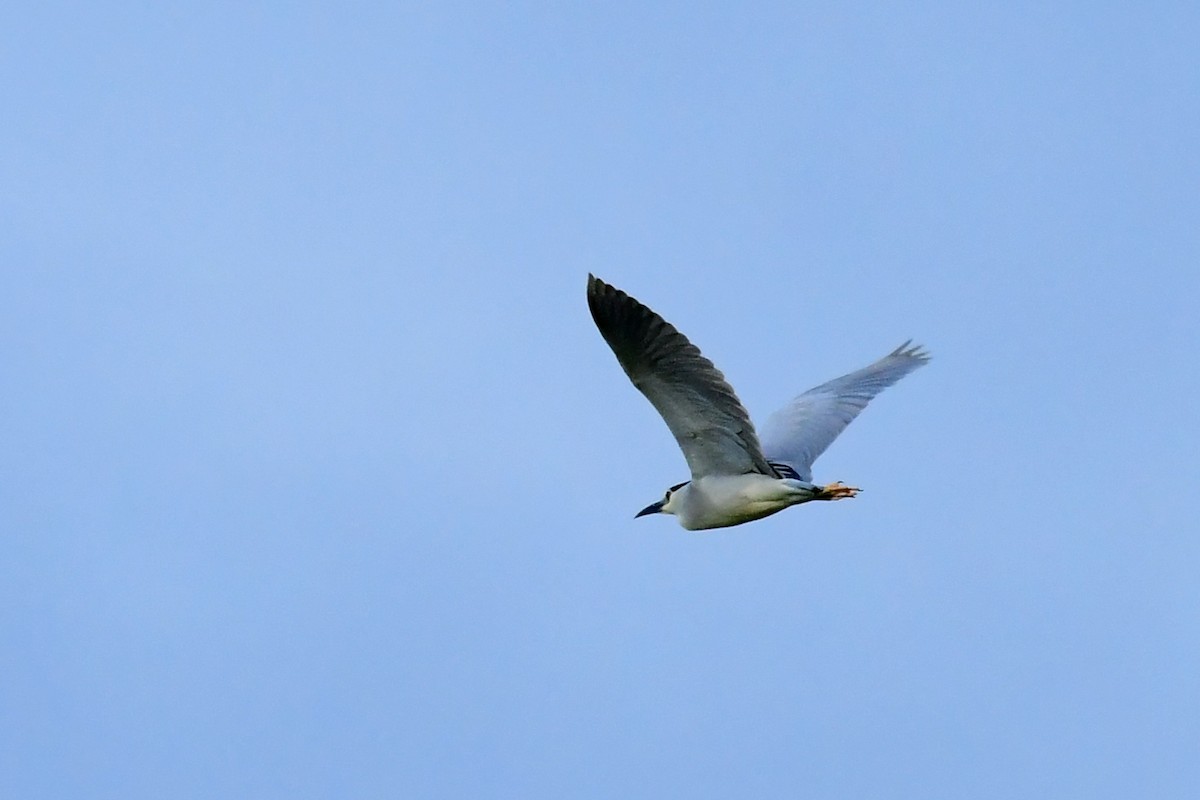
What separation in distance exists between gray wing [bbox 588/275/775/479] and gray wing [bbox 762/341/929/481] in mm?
1560

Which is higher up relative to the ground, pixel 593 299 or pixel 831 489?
pixel 593 299

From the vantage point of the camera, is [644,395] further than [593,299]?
Yes

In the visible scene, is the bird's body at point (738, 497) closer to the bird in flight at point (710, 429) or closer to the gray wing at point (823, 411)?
the bird in flight at point (710, 429)

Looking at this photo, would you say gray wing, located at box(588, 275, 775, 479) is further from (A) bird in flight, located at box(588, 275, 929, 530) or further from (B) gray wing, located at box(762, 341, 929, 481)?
(B) gray wing, located at box(762, 341, 929, 481)

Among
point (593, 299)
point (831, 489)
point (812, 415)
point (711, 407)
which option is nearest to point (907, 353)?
point (812, 415)

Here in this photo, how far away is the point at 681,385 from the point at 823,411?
4.38 m

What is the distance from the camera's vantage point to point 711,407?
41.9 feet

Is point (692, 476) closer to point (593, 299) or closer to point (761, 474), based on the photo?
point (761, 474)

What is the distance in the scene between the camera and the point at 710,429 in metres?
13.1

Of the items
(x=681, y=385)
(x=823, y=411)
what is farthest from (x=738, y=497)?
(x=823, y=411)

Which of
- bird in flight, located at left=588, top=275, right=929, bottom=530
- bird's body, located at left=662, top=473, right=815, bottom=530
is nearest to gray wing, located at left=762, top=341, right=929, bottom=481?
bird in flight, located at left=588, top=275, right=929, bottom=530

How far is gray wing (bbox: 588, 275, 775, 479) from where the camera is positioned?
1184cm

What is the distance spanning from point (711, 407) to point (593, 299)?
1.45 meters

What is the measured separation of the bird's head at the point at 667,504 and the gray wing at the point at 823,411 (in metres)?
1.17
